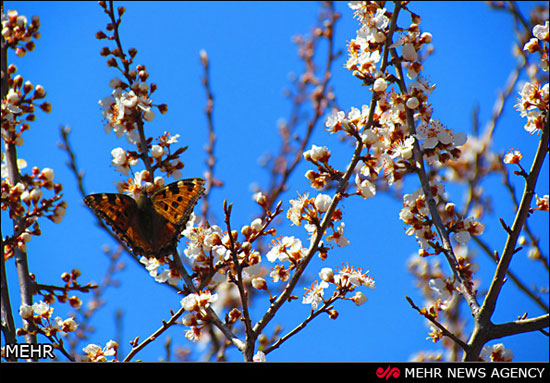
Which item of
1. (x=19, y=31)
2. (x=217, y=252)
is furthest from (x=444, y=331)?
(x=19, y=31)

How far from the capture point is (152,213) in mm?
3316

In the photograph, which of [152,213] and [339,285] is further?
[152,213]

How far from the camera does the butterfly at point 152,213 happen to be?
10.2ft

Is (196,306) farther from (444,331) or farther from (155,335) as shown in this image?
(444,331)

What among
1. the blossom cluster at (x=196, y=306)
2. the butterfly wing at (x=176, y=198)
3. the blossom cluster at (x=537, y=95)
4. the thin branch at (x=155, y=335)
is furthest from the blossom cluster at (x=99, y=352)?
the blossom cluster at (x=537, y=95)

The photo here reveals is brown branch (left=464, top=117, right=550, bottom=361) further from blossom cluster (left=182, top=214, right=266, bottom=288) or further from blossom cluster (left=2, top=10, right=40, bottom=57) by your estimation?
blossom cluster (left=2, top=10, right=40, bottom=57)

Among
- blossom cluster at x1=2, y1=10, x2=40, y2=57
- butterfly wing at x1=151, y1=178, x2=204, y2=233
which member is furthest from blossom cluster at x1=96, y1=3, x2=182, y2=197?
blossom cluster at x1=2, y1=10, x2=40, y2=57

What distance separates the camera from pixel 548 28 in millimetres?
3023

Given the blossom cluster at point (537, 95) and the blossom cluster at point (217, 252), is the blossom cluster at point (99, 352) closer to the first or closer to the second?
the blossom cluster at point (217, 252)

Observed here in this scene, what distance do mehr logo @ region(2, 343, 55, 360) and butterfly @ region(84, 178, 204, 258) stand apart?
0.71 m

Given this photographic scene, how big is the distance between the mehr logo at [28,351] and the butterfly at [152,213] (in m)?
0.71

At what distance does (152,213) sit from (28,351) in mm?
1020
